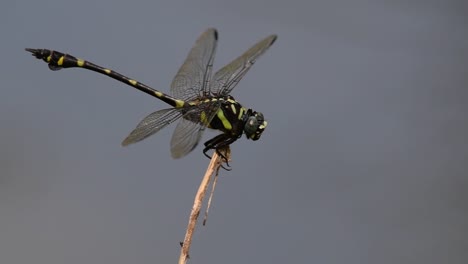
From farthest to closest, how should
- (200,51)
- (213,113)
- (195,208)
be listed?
(200,51)
(213,113)
(195,208)

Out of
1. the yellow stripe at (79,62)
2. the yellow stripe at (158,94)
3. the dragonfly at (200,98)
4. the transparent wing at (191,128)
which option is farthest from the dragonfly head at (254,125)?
the yellow stripe at (79,62)

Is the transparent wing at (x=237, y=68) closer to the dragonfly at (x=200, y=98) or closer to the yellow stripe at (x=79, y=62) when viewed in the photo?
the dragonfly at (x=200, y=98)

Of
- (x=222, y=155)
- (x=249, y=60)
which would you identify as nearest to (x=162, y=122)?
(x=222, y=155)

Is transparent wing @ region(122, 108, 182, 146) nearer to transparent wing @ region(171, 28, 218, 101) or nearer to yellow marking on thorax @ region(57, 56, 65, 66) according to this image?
transparent wing @ region(171, 28, 218, 101)

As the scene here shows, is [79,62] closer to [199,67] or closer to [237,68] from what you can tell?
[199,67]

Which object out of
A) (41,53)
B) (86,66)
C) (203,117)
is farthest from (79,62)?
(203,117)

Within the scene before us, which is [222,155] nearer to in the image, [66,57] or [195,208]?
[195,208]
